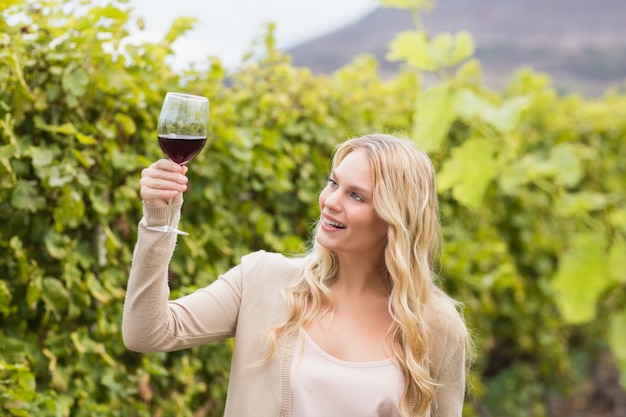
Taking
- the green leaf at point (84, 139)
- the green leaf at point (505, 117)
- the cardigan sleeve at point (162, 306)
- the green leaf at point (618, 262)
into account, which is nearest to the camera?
the green leaf at point (618, 262)

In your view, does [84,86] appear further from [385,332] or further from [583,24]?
[583,24]

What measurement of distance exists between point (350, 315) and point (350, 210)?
1.02 ft

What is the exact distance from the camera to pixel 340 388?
2.02 meters

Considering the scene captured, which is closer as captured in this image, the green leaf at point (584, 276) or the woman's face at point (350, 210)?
the green leaf at point (584, 276)

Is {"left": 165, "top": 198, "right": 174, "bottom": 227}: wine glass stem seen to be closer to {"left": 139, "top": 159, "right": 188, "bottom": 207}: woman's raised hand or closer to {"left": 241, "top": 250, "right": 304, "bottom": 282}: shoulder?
{"left": 139, "top": 159, "right": 188, "bottom": 207}: woman's raised hand

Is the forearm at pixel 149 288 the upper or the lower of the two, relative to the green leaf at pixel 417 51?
lower

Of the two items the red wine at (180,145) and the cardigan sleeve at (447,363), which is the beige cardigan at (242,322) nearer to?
the cardigan sleeve at (447,363)

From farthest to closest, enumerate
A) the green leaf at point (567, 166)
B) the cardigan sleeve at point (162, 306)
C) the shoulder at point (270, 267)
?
the shoulder at point (270, 267), the cardigan sleeve at point (162, 306), the green leaf at point (567, 166)

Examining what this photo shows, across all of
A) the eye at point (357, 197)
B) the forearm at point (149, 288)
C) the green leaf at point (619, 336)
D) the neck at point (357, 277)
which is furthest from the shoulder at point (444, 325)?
the green leaf at point (619, 336)

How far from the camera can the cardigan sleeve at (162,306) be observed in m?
1.80

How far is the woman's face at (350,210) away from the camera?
6.80 feet

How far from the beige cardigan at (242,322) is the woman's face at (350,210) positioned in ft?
0.73

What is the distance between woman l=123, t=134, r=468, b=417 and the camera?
2.03 meters

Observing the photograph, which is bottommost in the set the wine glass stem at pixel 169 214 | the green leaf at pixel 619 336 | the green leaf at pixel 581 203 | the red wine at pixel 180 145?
the wine glass stem at pixel 169 214
